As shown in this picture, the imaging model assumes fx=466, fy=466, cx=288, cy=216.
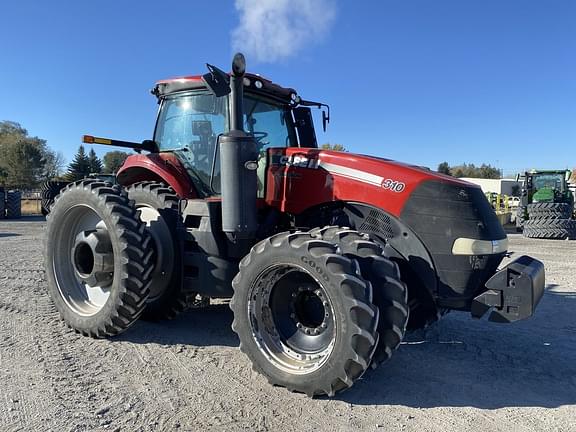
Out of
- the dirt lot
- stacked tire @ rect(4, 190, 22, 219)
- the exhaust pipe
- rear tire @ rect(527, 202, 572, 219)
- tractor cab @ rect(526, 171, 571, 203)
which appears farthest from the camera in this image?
stacked tire @ rect(4, 190, 22, 219)

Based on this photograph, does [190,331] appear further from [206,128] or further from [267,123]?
[267,123]

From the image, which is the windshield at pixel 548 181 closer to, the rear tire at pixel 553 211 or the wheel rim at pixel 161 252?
the rear tire at pixel 553 211

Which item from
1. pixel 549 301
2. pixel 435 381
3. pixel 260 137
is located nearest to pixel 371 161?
pixel 260 137

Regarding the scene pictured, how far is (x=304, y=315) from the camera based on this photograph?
359 centimetres

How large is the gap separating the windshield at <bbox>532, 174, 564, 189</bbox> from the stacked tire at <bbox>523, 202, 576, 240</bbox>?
2350 mm

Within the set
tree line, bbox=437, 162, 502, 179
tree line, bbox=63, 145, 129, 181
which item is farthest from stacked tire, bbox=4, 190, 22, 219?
tree line, bbox=437, 162, 502, 179

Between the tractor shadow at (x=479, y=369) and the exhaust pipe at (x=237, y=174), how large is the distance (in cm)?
158

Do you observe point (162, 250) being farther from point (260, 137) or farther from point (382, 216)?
point (382, 216)

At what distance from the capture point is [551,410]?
3113mm

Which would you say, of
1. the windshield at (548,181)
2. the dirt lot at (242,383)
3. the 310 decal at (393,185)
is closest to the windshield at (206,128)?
the 310 decal at (393,185)

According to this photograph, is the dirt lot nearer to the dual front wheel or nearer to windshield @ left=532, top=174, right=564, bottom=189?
the dual front wheel

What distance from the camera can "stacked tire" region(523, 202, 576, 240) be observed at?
603 inches

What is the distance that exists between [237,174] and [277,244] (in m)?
0.78

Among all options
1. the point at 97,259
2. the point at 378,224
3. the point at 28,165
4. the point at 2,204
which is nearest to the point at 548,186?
the point at 378,224
